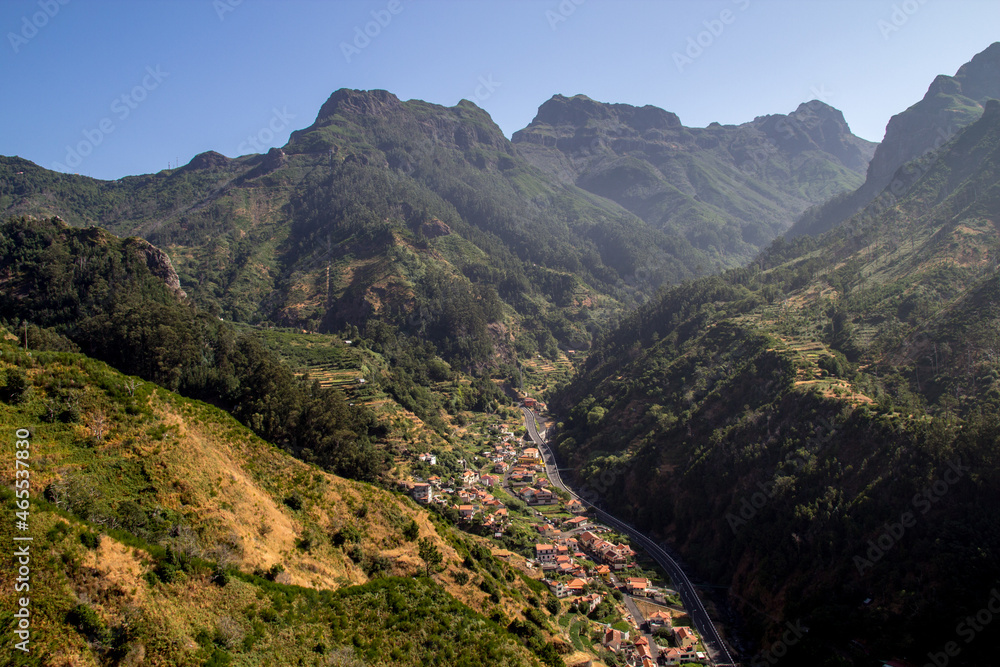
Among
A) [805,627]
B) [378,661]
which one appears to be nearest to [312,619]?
[378,661]

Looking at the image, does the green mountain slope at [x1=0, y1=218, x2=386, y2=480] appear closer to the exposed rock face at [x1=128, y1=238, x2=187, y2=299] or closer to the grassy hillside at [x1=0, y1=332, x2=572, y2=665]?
the exposed rock face at [x1=128, y1=238, x2=187, y2=299]

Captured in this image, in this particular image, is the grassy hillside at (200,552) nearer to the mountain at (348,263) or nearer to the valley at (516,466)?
the valley at (516,466)

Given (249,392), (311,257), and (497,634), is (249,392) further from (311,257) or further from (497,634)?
(311,257)

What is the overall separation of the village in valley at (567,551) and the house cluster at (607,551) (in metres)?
0.12

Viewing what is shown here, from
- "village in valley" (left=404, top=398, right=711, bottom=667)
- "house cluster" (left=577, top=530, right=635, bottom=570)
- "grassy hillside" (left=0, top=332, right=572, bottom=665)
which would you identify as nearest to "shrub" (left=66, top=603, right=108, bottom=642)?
"grassy hillside" (left=0, top=332, right=572, bottom=665)

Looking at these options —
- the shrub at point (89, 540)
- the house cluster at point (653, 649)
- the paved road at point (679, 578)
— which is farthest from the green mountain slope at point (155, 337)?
the paved road at point (679, 578)

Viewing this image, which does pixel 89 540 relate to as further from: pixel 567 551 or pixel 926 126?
pixel 926 126

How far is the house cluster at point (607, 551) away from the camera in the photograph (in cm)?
5550

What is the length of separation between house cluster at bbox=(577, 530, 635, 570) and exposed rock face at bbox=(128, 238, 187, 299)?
65.8 metres

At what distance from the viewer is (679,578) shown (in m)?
53.8

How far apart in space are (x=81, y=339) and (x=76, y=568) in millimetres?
42520

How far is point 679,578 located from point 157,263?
264ft

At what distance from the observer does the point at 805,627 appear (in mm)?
40438

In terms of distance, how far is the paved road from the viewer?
4297 centimetres
